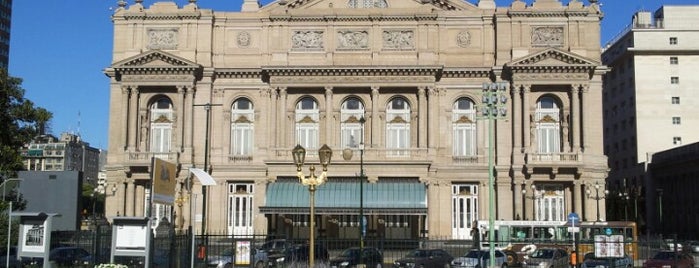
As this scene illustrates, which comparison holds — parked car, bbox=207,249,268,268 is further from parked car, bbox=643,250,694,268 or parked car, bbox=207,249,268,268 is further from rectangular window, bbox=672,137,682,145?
rectangular window, bbox=672,137,682,145

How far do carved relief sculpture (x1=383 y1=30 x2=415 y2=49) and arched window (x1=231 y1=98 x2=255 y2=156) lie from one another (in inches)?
477

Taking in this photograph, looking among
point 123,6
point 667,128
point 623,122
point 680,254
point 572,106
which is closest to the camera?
point 680,254

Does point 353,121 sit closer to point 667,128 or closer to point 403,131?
point 403,131

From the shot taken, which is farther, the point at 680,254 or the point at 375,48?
the point at 375,48

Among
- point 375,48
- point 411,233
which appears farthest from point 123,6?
point 411,233

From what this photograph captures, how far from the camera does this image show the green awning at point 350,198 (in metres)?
60.6

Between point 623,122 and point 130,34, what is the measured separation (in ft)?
217

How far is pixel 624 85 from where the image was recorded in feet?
343

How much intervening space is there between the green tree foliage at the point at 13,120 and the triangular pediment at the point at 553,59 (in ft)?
121

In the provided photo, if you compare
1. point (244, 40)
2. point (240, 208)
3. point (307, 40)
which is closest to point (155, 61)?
point (244, 40)

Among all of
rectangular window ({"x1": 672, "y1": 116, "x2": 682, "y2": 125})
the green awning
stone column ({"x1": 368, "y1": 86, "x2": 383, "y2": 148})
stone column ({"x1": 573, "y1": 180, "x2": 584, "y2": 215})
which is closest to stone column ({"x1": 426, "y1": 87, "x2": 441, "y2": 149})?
the green awning

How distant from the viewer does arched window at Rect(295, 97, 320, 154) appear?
212 ft

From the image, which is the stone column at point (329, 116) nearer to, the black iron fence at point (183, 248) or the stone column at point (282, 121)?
the stone column at point (282, 121)

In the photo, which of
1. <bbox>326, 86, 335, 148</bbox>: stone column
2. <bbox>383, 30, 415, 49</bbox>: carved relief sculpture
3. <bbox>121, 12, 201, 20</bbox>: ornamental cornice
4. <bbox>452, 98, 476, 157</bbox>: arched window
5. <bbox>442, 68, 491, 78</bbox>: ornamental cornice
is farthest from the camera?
<bbox>121, 12, 201, 20</bbox>: ornamental cornice
